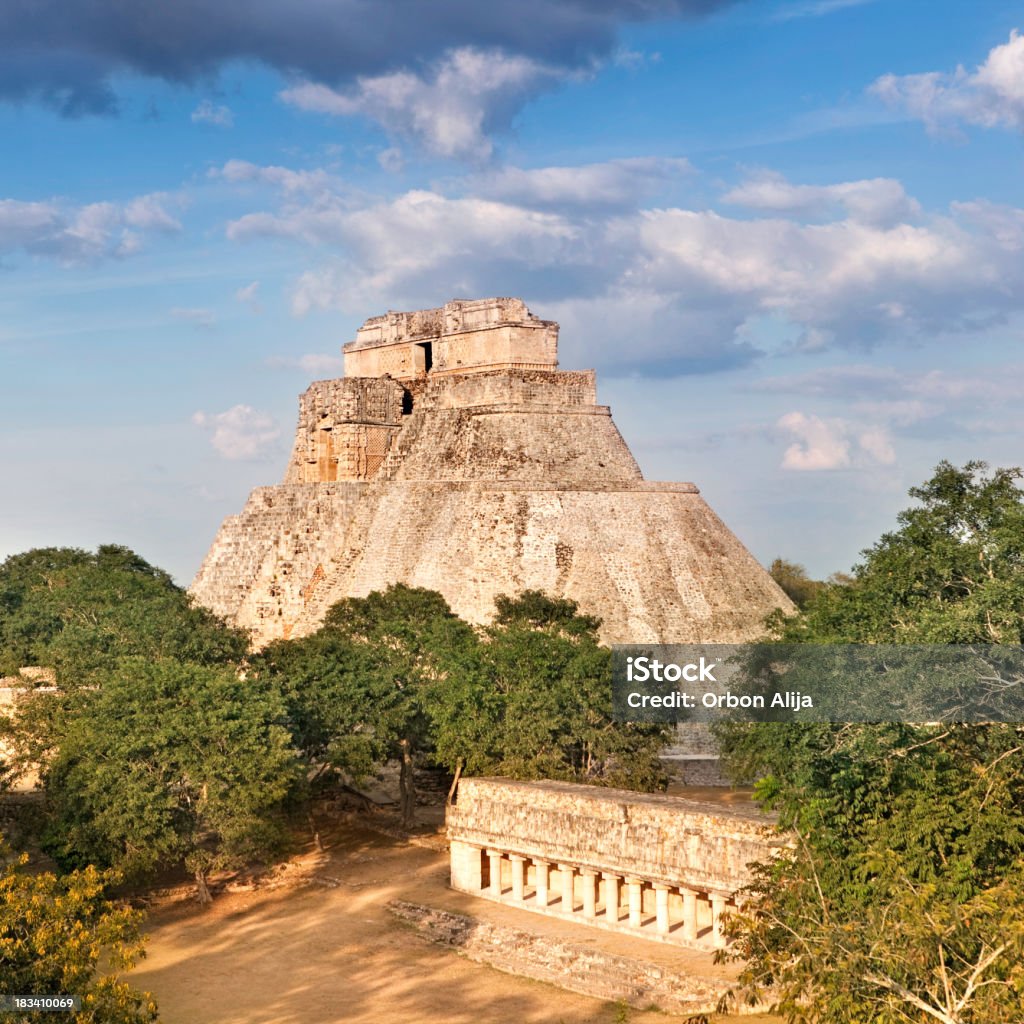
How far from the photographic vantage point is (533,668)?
2803cm

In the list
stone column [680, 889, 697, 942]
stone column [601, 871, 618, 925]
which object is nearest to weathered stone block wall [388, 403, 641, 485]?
stone column [601, 871, 618, 925]

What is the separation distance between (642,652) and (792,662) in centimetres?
1064

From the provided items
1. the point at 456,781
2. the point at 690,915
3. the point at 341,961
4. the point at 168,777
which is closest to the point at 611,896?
the point at 690,915

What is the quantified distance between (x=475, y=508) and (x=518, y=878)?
56.7 ft

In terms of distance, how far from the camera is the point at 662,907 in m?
21.5

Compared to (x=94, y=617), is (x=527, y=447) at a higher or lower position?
higher

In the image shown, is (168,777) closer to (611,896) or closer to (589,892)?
(589,892)

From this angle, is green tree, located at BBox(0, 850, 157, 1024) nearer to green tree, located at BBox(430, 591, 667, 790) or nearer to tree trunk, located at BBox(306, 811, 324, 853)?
green tree, located at BBox(430, 591, 667, 790)

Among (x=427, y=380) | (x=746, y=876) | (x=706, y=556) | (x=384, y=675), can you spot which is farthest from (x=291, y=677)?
(x=427, y=380)

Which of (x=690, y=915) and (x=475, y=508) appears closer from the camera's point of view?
(x=690, y=915)

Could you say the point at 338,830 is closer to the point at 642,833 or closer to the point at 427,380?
the point at 642,833

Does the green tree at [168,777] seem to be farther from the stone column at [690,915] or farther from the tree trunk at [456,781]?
the stone column at [690,915]

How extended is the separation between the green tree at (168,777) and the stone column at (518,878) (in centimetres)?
394

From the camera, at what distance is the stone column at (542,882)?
76.7 feet
